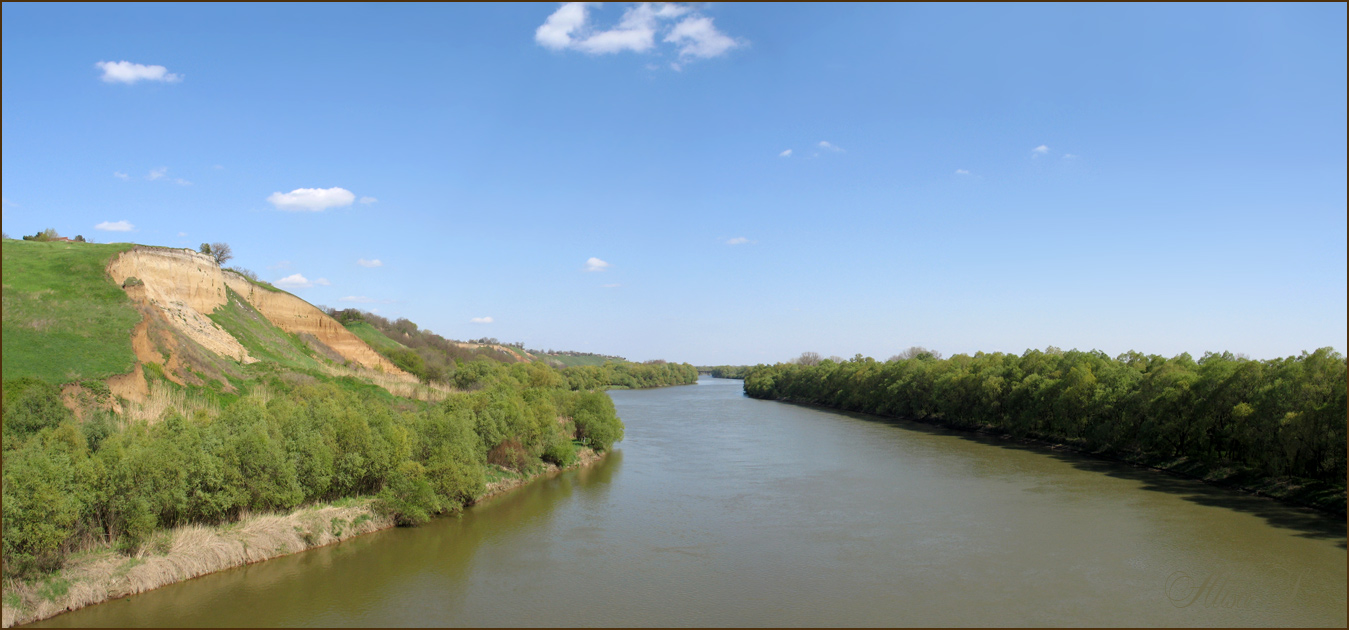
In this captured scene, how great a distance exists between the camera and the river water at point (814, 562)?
632 inches

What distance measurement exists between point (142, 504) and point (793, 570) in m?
16.1

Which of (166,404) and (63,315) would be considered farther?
(63,315)

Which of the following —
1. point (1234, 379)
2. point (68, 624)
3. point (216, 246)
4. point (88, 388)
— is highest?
point (216, 246)

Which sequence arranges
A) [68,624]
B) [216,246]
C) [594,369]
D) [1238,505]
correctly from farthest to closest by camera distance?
[594,369]
[216,246]
[1238,505]
[68,624]

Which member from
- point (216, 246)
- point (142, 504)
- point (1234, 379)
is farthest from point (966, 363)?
point (216, 246)

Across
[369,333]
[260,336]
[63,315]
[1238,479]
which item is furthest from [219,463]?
[369,333]

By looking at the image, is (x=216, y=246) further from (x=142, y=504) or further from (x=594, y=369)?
(x=594, y=369)

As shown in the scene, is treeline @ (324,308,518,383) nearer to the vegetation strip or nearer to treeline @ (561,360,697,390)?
treeline @ (561,360,697,390)

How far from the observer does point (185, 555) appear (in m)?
17.2

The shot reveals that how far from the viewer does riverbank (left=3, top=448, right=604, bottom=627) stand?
48.3ft

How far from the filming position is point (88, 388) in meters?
23.0

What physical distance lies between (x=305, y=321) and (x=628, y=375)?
267 ft

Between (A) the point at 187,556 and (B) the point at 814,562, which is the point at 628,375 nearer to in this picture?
(B) the point at 814,562

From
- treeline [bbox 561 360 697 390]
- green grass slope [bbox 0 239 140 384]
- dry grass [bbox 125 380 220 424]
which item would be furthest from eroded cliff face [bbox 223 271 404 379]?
treeline [bbox 561 360 697 390]
